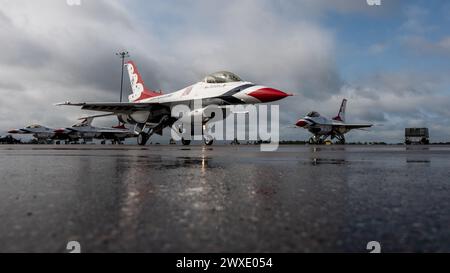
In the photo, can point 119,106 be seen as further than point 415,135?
No

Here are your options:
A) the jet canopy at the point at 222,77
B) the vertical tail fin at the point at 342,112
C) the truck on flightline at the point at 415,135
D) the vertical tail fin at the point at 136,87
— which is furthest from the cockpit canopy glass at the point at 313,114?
the truck on flightline at the point at 415,135

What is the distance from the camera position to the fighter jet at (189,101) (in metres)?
14.2

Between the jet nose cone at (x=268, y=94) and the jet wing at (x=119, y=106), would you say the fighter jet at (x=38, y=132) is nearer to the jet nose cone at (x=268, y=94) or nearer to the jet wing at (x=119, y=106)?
the jet wing at (x=119, y=106)

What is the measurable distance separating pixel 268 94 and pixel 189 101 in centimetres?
507

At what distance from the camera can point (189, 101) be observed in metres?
17.1

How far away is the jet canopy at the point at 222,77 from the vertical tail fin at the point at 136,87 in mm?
7679

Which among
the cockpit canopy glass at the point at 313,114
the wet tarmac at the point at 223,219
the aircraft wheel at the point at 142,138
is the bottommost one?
the wet tarmac at the point at 223,219

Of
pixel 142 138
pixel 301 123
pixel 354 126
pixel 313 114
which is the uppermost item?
pixel 313 114

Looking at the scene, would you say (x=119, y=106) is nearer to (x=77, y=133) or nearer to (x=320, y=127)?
(x=320, y=127)

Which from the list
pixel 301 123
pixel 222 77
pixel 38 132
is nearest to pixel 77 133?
pixel 38 132

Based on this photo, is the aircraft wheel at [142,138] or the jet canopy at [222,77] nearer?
the jet canopy at [222,77]

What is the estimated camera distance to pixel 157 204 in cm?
173

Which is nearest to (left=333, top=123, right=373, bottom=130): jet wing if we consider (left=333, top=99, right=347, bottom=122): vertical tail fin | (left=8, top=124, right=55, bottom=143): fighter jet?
(left=333, top=99, right=347, bottom=122): vertical tail fin
